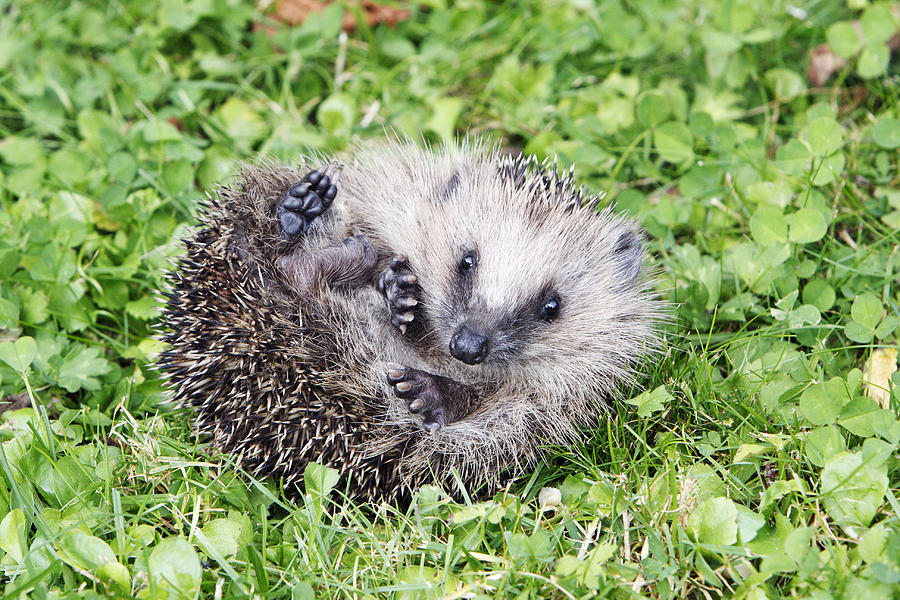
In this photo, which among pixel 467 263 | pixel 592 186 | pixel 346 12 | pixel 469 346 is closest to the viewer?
pixel 469 346

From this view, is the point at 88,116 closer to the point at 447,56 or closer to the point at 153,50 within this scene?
the point at 153,50

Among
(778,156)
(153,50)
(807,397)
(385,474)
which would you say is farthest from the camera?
(153,50)

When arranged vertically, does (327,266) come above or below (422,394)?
above

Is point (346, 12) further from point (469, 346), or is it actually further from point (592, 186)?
point (469, 346)

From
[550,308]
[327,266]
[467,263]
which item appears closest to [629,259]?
[550,308]

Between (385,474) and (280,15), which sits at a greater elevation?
(280,15)

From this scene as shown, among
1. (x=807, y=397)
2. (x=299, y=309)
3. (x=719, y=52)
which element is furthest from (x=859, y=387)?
(x=719, y=52)

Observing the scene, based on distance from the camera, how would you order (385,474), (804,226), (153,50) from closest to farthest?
(385,474)
(804,226)
(153,50)

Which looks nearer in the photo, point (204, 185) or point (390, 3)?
point (204, 185)
